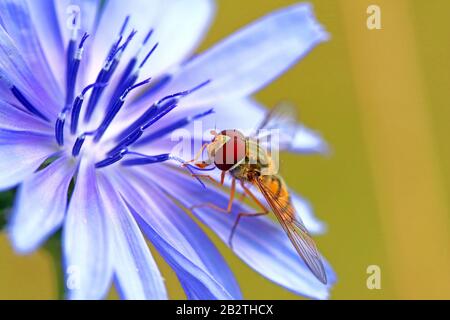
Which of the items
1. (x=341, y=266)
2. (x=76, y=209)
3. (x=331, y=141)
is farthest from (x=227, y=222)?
(x=331, y=141)

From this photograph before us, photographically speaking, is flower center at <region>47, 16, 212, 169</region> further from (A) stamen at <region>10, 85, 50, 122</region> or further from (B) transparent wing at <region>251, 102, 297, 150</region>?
(B) transparent wing at <region>251, 102, 297, 150</region>

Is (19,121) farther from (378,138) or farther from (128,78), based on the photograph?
(378,138)

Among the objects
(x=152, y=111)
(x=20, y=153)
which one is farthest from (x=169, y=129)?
(x=20, y=153)

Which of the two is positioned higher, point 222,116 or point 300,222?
point 222,116

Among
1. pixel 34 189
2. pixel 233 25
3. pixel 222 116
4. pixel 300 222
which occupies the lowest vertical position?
pixel 300 222

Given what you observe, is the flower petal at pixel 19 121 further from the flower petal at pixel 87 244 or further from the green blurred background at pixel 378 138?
the green blurred background at pixel 378 138

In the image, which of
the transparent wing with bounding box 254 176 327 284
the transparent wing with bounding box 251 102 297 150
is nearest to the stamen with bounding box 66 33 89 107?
the transparent wing with bounding box 254 176 327 284

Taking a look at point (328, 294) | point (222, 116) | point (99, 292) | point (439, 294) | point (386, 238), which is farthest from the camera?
point (386, 238)
